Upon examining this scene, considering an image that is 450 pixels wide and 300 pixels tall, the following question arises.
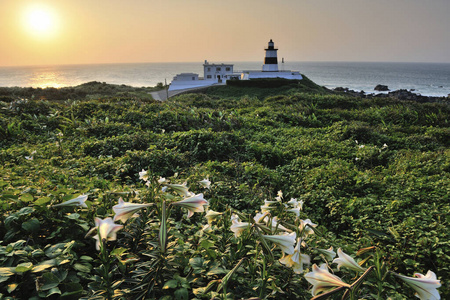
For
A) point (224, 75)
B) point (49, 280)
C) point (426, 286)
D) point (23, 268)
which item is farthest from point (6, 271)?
point (224, 75)

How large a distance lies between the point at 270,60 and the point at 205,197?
47.1 metres

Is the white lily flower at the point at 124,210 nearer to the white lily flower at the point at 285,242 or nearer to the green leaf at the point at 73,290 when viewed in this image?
the green leaf at the point at 73,290

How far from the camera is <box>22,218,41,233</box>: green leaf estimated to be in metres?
1.97

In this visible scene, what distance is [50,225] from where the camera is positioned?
2.17 meters

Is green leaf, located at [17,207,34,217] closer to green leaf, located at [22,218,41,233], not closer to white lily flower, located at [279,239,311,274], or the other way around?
green leaf, located at [22,218,41,233]

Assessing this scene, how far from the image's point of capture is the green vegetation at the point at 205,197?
5.66 feet

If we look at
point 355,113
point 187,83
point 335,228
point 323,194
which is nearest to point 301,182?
point 323,194

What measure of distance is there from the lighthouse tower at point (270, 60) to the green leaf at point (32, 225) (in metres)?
47.6

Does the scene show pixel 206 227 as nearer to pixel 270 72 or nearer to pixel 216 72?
pixel 270 72

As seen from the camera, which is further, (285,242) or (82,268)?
(82,268)

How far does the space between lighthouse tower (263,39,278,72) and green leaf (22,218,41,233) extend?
47.6 meters

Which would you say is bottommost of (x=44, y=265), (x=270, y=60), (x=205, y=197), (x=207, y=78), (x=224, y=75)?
(x=205, y=197)

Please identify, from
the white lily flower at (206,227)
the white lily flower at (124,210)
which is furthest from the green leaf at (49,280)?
the white lily flower at (206,227)

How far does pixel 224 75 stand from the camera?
4559cm
